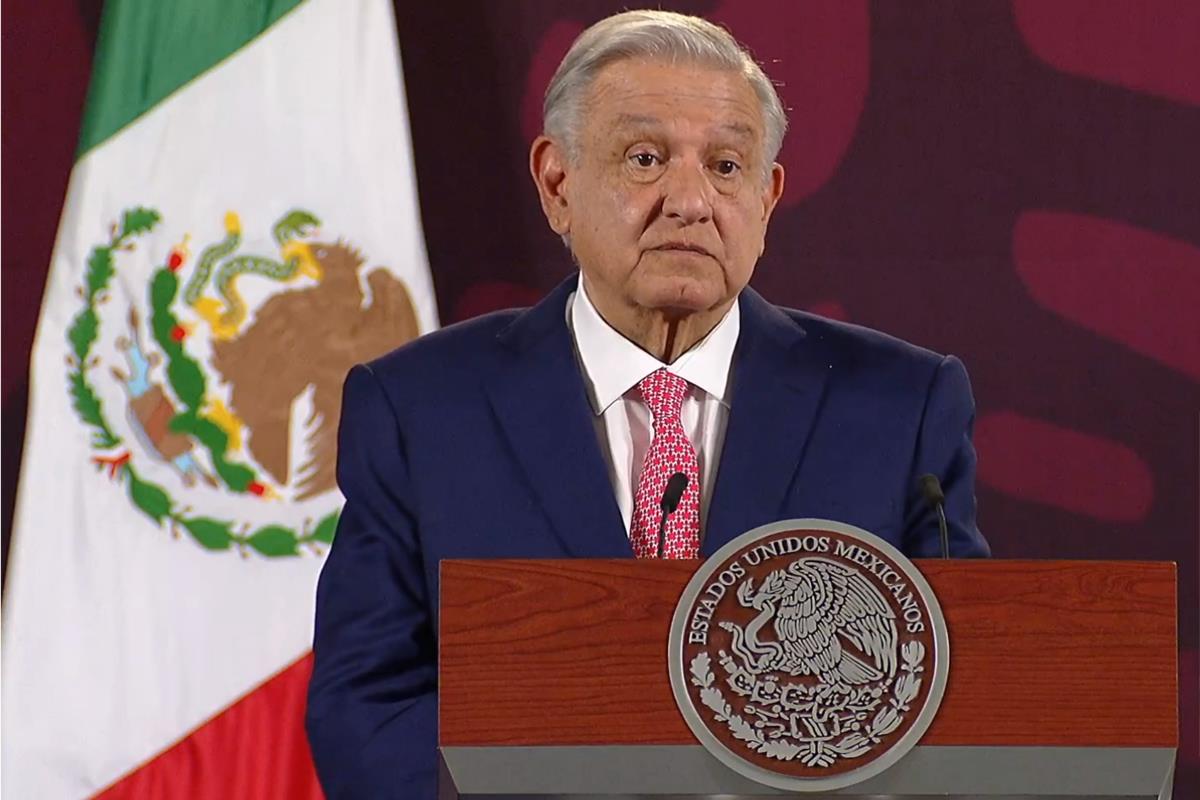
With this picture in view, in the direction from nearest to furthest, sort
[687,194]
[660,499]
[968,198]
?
[660,499] < [687,194] < [968,198]

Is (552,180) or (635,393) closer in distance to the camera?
(635,393)

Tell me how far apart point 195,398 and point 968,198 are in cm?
145

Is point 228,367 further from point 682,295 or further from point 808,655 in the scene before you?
point 808,655

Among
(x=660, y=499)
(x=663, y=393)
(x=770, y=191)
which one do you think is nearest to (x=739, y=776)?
(x=660, y=499)

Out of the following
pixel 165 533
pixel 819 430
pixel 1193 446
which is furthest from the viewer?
pixel 1193 446

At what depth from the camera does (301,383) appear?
115 inches

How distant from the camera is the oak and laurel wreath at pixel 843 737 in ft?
4.35

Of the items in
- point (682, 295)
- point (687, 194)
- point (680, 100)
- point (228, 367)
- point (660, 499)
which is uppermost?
point (680, 100)

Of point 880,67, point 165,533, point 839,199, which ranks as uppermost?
point 880,67

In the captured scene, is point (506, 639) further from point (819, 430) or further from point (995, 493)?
point (995, 493)

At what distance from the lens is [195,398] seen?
2920 mm

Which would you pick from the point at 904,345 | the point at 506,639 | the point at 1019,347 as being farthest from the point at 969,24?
the point at 506,639

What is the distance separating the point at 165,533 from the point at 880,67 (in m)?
1.56

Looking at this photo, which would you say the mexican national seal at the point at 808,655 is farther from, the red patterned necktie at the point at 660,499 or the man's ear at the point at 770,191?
the man's ear at the point at 770,191
